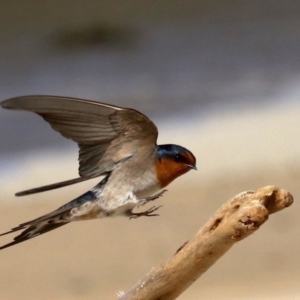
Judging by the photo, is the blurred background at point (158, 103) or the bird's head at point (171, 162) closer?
the bird's head at point (171, 162)

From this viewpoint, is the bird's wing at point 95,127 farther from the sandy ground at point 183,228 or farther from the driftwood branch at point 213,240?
the sandy ground at point 183,228

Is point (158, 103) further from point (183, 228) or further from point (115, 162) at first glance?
point (115, 162)

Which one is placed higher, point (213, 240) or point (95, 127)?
point (95, 127)

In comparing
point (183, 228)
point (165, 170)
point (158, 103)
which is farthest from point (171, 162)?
point (158, 103)

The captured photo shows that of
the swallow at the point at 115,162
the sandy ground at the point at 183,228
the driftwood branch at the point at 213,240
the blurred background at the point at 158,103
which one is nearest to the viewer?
the driftwood branch at the point at 213,240

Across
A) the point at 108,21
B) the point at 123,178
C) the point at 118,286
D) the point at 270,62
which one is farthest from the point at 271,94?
the point at 123,178

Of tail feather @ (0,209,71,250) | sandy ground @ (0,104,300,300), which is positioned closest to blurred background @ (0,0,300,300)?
sandy ground @ (0,104,300,300)

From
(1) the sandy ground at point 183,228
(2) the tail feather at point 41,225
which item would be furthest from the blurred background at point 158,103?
(2) the tail feather at point 41,225
